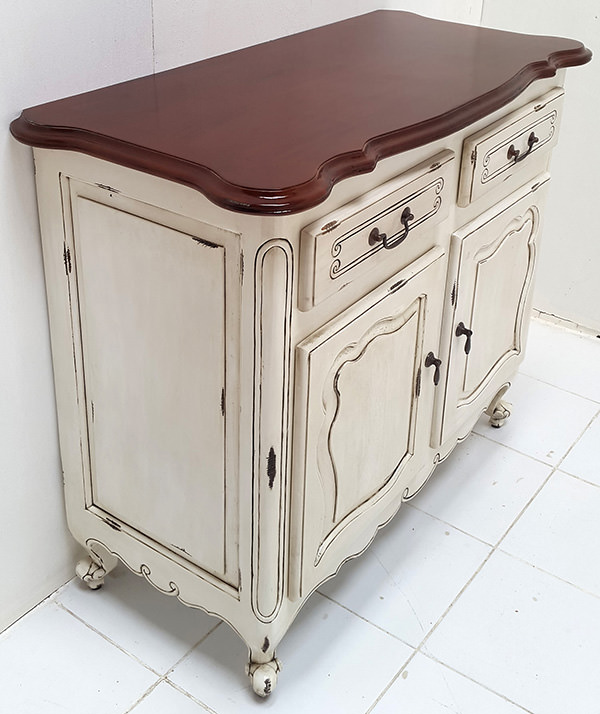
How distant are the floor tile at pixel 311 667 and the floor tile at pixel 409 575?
0.13 feet

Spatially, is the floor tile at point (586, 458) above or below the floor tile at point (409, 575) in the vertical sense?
above

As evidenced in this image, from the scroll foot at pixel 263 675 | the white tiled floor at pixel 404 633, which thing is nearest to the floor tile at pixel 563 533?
the white tiled floor at pixel 404 633

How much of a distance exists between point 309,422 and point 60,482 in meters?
0.55

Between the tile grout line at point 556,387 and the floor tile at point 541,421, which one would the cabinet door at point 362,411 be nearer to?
the floor tile at point 541,421

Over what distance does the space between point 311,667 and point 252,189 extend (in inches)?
34.5

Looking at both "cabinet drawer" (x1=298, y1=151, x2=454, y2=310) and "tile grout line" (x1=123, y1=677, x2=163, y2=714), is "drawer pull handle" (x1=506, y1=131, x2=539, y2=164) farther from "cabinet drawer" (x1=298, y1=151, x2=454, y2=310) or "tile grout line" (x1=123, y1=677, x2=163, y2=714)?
"tile grout line" (x1=123, y1=677, x2=163, y2=714)

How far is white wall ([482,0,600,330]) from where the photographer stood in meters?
2.31

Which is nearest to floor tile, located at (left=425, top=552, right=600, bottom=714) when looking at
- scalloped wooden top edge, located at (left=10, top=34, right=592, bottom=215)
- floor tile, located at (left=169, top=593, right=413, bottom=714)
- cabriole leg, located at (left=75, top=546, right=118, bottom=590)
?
floor tile, located at (left=169, top=593, right=413, bottom=714)

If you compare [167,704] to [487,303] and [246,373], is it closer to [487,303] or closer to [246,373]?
[246,373]

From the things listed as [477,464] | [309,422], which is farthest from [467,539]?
[309,422]

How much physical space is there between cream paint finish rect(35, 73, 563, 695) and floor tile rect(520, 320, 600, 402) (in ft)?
2.48

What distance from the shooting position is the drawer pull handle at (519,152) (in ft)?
5.29

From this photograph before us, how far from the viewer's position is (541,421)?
2.19 metres

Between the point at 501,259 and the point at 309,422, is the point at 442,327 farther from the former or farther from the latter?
the point at 309,422
